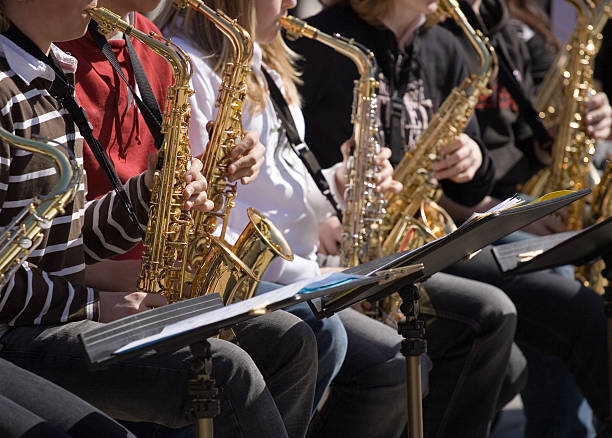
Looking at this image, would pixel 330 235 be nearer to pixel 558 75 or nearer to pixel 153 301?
pixel 153 301

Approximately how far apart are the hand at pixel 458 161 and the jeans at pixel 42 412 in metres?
1.86

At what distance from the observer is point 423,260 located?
189 centimetres

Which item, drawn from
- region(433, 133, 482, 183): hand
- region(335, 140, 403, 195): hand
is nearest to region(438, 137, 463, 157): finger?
region(433, 133, 482, 183): hand

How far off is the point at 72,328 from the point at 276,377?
55cm

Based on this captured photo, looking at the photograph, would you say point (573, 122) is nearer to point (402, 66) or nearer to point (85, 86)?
point (402, 66)

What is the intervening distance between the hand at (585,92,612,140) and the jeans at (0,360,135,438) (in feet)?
8.52

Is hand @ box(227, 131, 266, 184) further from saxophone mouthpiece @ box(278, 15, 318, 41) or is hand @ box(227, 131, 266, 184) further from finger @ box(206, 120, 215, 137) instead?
saxophone mouthpiece @ box(278, 15, 318, 41)

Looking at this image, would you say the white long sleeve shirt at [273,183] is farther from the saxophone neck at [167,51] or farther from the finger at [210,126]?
the saxophone neck at [167,51]

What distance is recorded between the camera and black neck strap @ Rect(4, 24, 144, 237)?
1899mm

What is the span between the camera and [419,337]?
204cm

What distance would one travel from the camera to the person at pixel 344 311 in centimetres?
251

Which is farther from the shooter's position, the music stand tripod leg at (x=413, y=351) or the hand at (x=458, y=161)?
the hand at (x=458, y=161)

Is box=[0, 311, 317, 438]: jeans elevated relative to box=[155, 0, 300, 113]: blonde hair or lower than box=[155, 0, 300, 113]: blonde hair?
lower

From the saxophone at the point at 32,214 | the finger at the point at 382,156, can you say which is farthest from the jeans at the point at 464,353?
the saxophone at the point at 32,214
